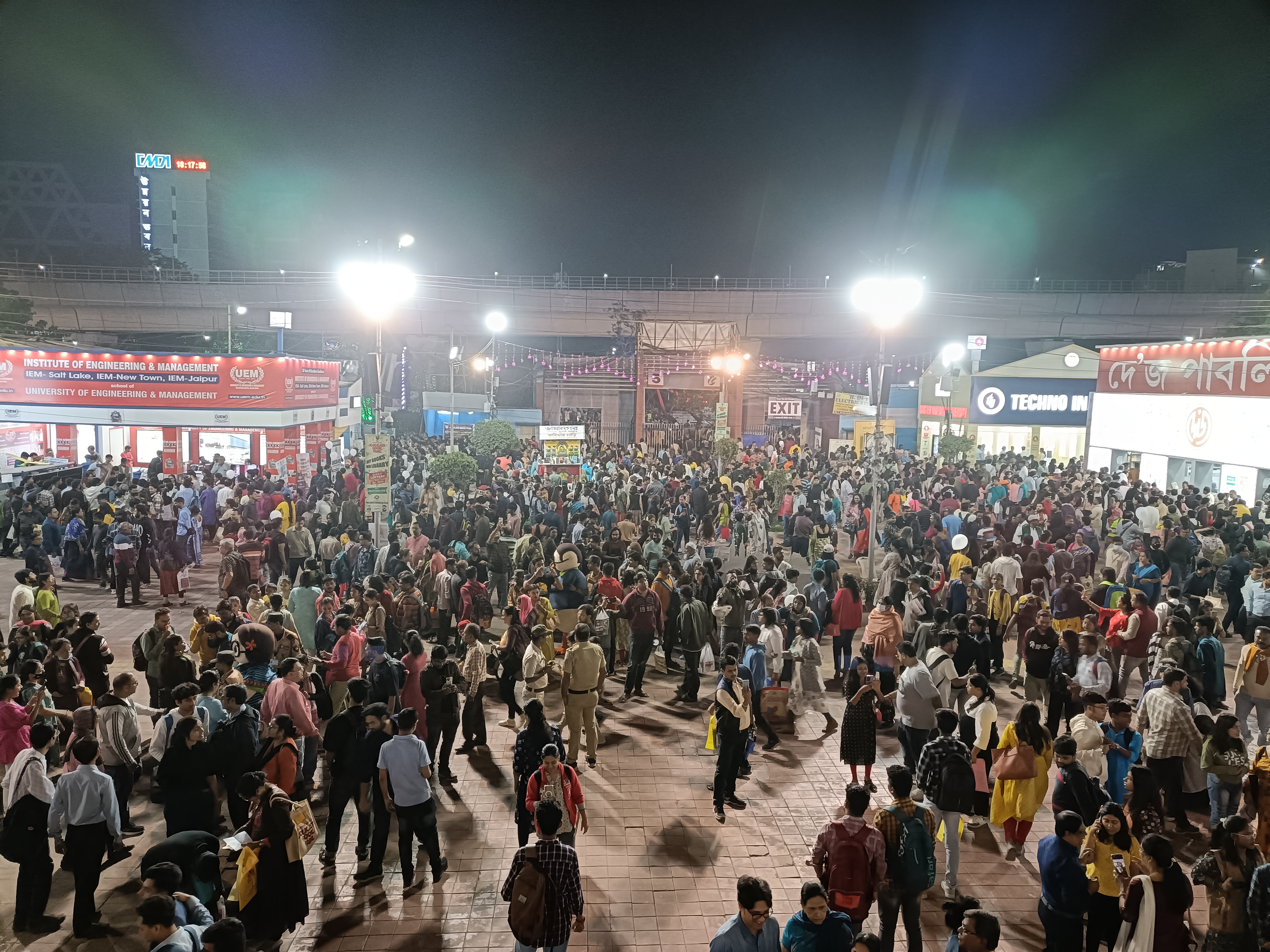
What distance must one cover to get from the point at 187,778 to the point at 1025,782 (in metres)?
6.20

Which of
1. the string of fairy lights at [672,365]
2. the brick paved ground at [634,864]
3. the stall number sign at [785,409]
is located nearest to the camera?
the brick paved ground at [634,864]

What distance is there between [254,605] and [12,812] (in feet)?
12.4

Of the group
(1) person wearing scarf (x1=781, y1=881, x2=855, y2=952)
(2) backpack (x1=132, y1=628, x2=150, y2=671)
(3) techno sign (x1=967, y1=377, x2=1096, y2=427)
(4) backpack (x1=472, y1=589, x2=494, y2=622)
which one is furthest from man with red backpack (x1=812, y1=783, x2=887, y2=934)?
(3) techno sign (x1=967, y1=377, x2=1096, y2=427)

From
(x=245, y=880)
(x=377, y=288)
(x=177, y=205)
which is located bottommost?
(x=245, y=880)

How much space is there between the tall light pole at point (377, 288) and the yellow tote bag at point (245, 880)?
8.20 metres

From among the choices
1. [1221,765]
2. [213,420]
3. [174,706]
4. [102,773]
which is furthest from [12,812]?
[213,420]

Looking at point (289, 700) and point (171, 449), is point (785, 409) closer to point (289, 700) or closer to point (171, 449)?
point (171, 449)

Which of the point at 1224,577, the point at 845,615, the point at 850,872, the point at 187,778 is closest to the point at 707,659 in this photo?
the point at 845,615

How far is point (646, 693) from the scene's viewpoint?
35.3 feet

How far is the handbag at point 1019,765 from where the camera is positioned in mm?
6473

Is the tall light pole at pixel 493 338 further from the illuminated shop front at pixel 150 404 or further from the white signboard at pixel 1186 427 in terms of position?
the white signboard at pixel 1186 427

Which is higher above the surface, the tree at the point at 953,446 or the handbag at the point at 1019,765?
the tree at the point at 953,446

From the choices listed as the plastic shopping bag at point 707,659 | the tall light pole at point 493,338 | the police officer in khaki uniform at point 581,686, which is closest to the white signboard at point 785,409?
the tall light pole at point 493,338

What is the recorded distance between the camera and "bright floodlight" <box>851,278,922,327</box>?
49.4ft
